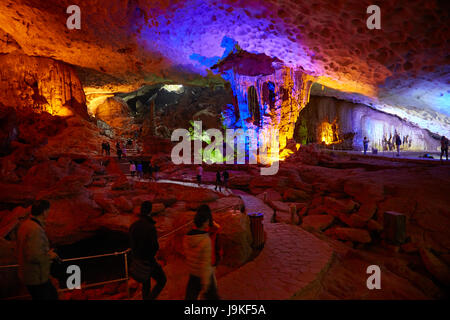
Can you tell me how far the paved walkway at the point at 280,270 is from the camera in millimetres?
3666

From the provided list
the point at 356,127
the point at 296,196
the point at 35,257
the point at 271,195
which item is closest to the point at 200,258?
the point at 35,257

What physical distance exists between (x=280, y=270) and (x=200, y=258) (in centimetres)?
222

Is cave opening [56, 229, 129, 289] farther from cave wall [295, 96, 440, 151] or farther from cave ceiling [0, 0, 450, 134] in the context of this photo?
cave wall [295, 96, 440, 151]

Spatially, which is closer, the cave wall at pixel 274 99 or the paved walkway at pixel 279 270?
the paved walkway at pixel 279 270

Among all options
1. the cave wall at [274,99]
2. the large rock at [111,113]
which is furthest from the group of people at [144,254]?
the large rock at [111,113]

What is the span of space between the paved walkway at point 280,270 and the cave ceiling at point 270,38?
7.65 metres

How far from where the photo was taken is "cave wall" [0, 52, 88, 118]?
1598 cm

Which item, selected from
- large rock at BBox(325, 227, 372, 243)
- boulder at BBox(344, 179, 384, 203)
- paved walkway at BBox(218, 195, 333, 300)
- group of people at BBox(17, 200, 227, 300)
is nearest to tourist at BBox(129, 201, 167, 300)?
group of people at BBox(17, 200, 227, 300)

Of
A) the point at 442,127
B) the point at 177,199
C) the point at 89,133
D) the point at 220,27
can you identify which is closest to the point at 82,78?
the point at 89,133

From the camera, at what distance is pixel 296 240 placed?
5.68m

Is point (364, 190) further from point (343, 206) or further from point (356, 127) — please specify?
point (356, 127)

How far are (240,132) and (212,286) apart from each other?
1839cm

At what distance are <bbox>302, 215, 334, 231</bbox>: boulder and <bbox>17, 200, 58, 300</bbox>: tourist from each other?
6690mm

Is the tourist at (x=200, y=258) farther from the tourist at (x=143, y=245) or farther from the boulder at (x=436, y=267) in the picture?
the boulder at (x=436, y=267)
